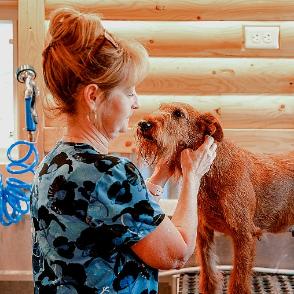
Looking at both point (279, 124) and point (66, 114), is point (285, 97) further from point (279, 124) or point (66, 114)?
point (66, 114)

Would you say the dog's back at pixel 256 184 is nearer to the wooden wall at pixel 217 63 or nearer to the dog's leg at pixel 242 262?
the dog's leg at pixel 242 262

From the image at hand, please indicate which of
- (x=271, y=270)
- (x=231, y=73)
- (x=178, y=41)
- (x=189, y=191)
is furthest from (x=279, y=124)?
(x=189, y=191)

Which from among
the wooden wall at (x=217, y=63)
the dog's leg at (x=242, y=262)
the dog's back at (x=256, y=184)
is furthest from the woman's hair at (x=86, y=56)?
the wooden wall at (x=217, y=63)

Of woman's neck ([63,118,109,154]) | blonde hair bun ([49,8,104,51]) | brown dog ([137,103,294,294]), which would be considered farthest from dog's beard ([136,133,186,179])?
blonde hair bun ([49,8,104,51])

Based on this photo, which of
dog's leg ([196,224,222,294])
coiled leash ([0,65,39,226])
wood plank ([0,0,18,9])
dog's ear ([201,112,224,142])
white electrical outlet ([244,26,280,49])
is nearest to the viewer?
dog's ear ([201,112,224,142])

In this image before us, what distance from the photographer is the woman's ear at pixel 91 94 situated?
1.12 m

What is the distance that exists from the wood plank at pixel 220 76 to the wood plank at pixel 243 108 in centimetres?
3

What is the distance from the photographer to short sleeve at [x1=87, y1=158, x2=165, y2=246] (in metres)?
1.09

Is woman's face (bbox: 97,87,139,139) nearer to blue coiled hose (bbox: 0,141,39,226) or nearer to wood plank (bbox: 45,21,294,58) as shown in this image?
blue coiled hose (bbox: 0,141,39,226)

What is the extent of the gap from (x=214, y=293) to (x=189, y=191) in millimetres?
508

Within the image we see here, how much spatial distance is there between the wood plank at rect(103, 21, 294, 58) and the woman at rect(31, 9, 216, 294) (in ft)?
5.47

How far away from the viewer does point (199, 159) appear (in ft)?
4.47

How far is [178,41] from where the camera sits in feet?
9.19

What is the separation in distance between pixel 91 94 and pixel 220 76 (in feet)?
5.82
